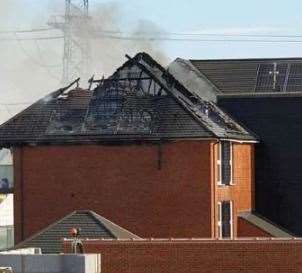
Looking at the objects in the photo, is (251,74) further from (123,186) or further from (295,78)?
(123,186)

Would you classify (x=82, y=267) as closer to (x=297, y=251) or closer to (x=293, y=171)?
(x=297, y=251)

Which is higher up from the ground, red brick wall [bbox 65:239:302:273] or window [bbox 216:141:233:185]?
window [bbox 216:141:233:185]

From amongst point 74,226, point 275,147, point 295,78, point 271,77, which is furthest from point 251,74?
point 74,226

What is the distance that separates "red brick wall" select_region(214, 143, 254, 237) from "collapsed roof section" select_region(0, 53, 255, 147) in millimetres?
1132

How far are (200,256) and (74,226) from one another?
634 cm

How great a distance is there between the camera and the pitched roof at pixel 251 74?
184ft

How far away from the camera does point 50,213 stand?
154 feet

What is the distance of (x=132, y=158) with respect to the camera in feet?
151

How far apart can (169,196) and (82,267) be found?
41.2ft

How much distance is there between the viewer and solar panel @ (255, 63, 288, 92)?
56000 millimetres

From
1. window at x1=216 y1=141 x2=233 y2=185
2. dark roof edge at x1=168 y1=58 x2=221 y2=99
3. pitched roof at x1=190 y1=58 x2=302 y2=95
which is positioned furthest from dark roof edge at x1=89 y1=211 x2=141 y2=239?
Result: pitched roof at x1=190 y1=58 x2=302 y2=95

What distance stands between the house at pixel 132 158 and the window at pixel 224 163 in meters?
0.04

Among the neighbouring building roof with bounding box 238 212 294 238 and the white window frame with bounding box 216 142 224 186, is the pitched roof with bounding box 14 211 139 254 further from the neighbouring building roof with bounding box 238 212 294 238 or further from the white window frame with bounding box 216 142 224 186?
the neighbouring building roof with bounding box 238 212 294 238

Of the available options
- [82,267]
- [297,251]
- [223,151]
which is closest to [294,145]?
[223,151]
